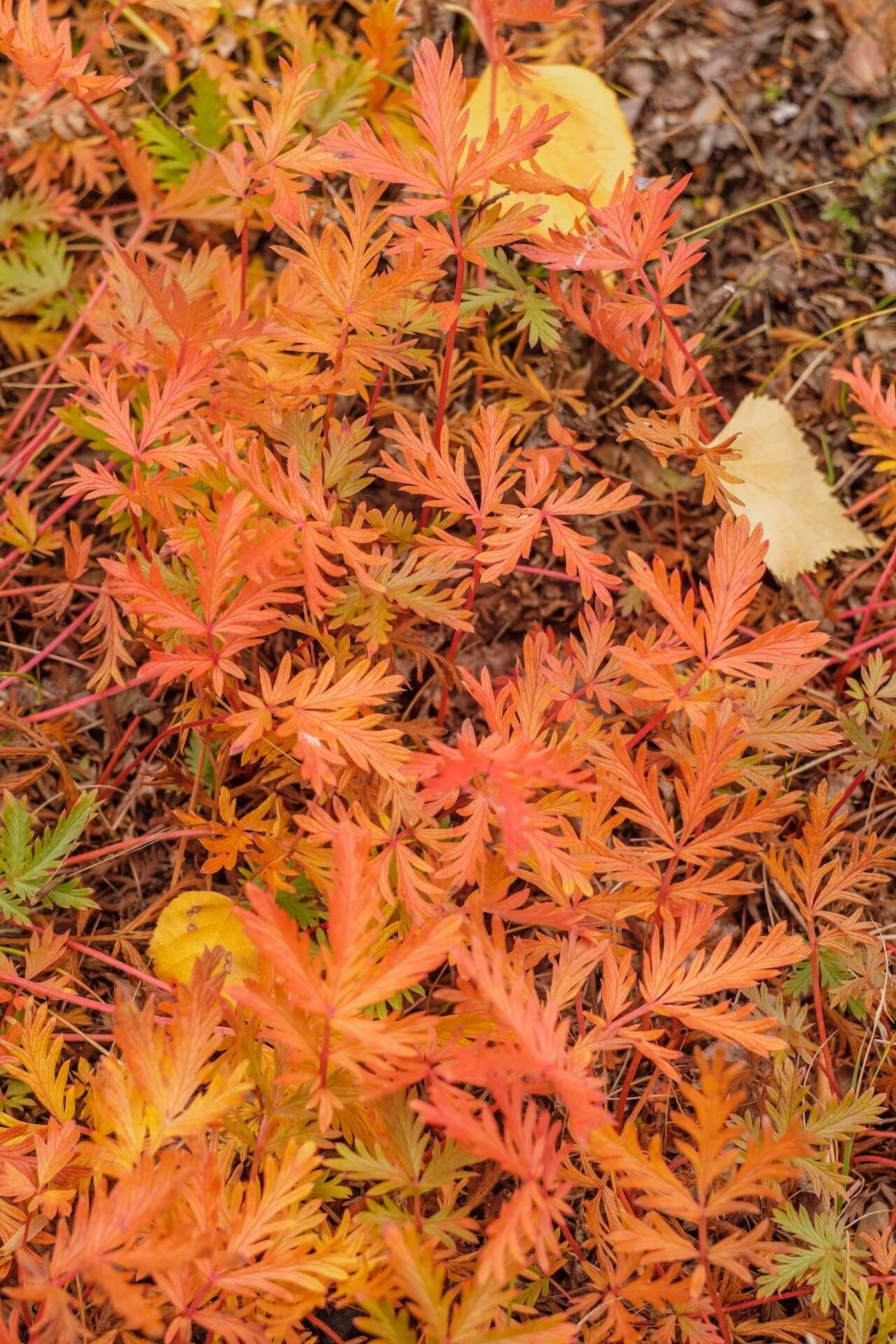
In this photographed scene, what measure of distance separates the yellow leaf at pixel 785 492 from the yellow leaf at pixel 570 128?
56 centimetres

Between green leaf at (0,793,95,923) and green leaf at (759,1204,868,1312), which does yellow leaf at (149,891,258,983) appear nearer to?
green leaf at (0,793,95,923)

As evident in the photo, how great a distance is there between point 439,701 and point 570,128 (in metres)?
1.25

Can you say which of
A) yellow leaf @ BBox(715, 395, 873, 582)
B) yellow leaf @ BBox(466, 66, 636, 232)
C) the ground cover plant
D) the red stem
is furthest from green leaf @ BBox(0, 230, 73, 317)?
yellow leaf @ BBox(715, 395, 873, 582)

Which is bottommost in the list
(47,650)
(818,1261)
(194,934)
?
(818,1261)

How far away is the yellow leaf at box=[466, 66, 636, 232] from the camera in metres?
2.17

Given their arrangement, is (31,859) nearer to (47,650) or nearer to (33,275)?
(47,650)

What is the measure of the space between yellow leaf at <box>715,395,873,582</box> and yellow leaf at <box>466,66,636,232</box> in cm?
56

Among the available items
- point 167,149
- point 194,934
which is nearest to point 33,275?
point 167,149

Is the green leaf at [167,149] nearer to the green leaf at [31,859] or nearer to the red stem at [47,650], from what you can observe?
the red stem at [47,650]

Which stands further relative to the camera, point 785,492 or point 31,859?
point 785,492

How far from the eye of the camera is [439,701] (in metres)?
2.09

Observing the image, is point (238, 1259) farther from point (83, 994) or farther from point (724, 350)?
point (724, 350)

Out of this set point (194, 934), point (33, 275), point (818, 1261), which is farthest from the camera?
point (33, 275)

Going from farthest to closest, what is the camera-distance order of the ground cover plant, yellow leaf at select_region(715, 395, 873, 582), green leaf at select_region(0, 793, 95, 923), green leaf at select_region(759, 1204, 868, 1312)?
1. yellow leaf at select_region(715, 395, 873, 582)
2. green leaf at select_region(0, 793, 95, 923)
3. green leaf at select_region(759, 1204, 868, 1312)
4. the ground cover plant
